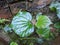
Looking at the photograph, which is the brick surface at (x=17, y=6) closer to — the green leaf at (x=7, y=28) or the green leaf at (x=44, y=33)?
the green leaf at (x=7, y=28)

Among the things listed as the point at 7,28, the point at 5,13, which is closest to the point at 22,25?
the point at 7,28

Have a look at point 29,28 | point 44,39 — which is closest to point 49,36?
point 44,39

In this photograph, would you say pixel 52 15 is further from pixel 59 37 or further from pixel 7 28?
pixel 7 28

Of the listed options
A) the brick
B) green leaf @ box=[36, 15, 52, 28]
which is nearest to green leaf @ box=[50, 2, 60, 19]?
green leaf @ box=[36, 15, 52, 28]

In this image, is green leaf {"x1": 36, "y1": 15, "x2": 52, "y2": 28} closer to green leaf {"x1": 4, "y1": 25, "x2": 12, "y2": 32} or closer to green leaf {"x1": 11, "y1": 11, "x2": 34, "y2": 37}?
green leaf {"x1": 11, "y1": 11, "x2": 34, "y2": 37}

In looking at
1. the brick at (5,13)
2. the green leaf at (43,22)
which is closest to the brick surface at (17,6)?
the brick at (5,13)

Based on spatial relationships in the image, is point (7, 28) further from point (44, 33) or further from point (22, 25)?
point (44, 33)

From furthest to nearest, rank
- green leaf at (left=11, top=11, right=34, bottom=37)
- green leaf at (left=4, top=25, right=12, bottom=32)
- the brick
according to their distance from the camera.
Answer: the brick, green leaf at (left=4, top=25, right=12, bottom=32), green leaf at (left=11, top=11, right=34, bottom=37)

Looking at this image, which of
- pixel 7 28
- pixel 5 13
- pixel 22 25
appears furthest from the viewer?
pixel 5 13
